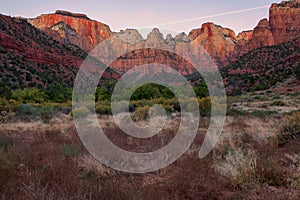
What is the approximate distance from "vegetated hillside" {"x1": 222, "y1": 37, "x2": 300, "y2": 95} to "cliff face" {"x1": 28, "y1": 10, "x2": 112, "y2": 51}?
288 feet

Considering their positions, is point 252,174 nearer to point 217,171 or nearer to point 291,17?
point 217,171

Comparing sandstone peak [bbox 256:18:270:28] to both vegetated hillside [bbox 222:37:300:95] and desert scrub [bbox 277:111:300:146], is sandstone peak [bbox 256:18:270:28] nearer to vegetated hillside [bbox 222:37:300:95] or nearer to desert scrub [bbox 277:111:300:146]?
vegetated hillside [bbox 222:37:300:95]

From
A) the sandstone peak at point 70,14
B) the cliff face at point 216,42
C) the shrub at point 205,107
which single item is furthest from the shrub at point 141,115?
the sandstone peak at point 70,14

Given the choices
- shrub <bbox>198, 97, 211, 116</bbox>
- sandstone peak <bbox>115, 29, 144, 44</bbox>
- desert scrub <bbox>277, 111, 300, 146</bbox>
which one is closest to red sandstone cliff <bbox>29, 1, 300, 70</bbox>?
sandstone peak <bbox>115, 29, 144, 44</bbox>

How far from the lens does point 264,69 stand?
2402 inches

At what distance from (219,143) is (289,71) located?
52408mm

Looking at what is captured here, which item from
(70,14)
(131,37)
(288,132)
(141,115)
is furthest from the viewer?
(70,14)

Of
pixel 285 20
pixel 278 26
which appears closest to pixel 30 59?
pixel 278 26

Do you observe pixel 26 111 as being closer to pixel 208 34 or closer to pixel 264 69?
pixel 264 69

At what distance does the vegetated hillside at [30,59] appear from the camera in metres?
39.3

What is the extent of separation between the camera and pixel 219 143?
7555 mm

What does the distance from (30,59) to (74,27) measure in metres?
95.4

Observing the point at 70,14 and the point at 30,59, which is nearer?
the point at 30,59

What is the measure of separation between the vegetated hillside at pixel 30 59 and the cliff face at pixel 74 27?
223 ft
